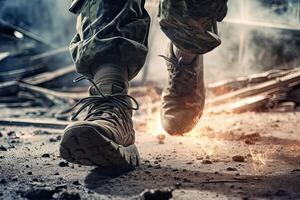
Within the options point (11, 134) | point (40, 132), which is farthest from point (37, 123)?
point (11, 134)

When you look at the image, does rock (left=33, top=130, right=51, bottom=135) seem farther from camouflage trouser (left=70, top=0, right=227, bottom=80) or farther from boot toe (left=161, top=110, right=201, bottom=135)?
camouflage trouser (left=70, top=0, right=227, bottom=80)

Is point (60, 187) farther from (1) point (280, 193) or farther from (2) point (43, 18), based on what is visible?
(2) point (43, 18)

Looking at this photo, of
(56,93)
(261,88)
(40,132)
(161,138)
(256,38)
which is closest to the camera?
(161,138)

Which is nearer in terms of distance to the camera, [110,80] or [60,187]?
[60,187]

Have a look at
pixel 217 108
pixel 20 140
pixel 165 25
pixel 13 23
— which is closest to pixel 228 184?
pixel 165 25

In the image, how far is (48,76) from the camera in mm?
6488

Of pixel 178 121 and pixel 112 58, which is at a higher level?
pixel 112 58

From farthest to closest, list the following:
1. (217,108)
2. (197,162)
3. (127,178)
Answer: (217,108) < (197,162) < (127,178)

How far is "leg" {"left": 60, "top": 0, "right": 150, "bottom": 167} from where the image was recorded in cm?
208

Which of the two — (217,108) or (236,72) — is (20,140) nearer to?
(217,108)

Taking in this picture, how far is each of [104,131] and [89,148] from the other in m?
0.10

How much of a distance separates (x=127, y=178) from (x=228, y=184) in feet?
1.38

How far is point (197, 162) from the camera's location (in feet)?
7.57

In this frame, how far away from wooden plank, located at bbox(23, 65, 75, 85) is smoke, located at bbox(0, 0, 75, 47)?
2261 millimetres
